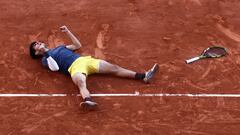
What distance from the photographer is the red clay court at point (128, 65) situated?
27.8 ft

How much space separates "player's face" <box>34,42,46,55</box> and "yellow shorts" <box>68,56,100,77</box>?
654 millimetres

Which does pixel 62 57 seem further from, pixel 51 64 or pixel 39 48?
pixel 39 48

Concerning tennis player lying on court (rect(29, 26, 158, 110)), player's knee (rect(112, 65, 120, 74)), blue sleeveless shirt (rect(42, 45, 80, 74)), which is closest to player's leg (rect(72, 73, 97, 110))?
tennis player lying on court (rect(29, 26, 158, 110))

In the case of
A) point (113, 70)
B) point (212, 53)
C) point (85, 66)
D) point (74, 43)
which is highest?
point (74, 43)

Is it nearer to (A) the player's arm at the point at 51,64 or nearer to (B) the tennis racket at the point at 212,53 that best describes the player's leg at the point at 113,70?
(A) the player's arm at the point at 51,64

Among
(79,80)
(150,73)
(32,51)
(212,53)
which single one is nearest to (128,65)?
(150,73)

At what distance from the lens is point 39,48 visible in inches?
377

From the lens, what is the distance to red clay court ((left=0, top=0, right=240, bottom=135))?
8461mm

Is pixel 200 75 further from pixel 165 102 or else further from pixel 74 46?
pixel 74 46

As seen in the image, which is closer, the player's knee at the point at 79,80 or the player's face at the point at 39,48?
the player's knee at the point at 79,80

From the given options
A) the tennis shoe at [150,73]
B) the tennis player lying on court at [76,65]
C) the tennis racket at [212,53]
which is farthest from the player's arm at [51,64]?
the tennis racket at [212,53]

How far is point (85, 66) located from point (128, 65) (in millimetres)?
825

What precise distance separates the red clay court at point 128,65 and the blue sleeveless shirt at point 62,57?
17cm

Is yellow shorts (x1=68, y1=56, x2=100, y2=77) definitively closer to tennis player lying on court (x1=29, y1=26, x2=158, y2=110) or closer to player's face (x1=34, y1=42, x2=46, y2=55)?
tennis player lying on court (x1=29, y1=26, x2=158, y2=110)
